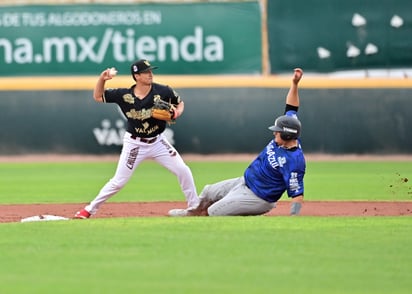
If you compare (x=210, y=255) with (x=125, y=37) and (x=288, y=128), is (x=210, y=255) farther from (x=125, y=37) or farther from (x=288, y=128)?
(x=125, y=37)

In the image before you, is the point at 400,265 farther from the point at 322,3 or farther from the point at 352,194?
the point at 322,3

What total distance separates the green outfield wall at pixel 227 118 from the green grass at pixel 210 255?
906cm

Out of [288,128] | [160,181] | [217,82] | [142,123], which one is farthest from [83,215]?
[217,82]

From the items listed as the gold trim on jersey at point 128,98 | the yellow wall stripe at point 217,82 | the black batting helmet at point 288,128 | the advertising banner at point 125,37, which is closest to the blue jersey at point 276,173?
the black batting helmet at point 288,128

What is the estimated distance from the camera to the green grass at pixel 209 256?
7.30m

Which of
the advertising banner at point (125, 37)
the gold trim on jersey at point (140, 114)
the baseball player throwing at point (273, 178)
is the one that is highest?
the advertising banner at point (125, 37)

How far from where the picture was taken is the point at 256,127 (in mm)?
20141

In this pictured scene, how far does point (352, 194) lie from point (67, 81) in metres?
7.45

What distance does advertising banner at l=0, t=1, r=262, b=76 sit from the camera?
21438 millimetres

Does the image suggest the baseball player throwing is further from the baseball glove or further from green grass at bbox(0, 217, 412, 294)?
the baseball glove

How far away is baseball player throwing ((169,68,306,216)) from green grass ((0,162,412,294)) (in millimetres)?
437

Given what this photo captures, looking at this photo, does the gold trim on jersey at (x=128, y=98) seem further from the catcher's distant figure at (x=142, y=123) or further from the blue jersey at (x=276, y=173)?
the blue jersey at (x=276, y=173)

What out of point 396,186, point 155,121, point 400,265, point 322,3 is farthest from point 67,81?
point 400,265

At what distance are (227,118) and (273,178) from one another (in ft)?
30.3
